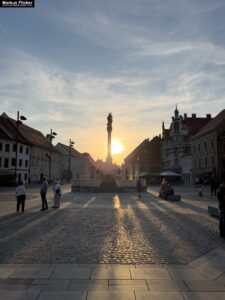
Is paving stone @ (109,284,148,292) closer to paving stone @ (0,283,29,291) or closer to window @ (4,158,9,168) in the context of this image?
paving stone @ (0,283,29,291)

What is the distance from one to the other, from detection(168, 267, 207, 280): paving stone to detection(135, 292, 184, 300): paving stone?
675 millimetres

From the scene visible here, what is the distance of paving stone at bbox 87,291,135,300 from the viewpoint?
3.65 metres

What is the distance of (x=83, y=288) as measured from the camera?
394cm

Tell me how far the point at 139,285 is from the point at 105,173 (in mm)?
30201

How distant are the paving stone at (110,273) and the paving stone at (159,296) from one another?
711mm

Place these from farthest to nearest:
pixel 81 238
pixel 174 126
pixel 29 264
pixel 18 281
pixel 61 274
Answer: pixel 174 126, pixel 81 238, pixel 29 264, pixel 61 274, pixel 18 281

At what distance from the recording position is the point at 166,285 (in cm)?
409

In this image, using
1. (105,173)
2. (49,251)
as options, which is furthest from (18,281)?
(105,173)

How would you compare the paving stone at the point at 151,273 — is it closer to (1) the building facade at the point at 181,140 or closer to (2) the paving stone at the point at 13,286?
(2) the paving stone at the point at 13,286

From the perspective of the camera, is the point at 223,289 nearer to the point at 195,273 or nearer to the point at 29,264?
the point at 195,273

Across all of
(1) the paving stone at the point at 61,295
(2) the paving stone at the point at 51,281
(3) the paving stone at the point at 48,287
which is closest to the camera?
(1) the paving stone at the point at 61,295

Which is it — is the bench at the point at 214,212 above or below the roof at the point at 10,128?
below

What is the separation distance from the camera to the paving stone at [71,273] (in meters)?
4.40

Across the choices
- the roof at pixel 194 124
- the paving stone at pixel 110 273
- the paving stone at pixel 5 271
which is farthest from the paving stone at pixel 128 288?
the roof at pixel 194 124
